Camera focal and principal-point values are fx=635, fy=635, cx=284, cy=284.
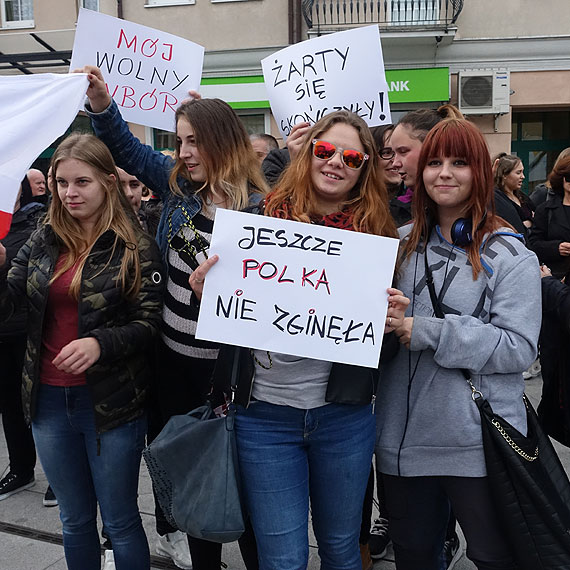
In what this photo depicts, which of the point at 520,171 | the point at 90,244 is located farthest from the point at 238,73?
the point at 90,244

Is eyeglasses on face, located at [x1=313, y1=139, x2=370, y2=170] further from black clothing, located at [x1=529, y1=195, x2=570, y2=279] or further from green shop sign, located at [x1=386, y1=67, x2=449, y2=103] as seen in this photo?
green shop sign, located at [x1=386, y1=67, x2=449, y2=103]

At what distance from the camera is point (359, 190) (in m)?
2.16

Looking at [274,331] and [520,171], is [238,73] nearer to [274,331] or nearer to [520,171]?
[520,171]

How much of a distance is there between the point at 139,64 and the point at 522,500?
2.56m

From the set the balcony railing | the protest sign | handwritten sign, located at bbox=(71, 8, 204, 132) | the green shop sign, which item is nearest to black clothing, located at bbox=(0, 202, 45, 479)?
handwritten sign, located at bbox=(71, 8, 204, 132)

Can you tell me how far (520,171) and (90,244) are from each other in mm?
5165

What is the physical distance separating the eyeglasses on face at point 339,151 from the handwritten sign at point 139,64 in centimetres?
126

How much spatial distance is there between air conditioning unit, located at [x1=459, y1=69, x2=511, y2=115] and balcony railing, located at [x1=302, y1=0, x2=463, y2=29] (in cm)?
118

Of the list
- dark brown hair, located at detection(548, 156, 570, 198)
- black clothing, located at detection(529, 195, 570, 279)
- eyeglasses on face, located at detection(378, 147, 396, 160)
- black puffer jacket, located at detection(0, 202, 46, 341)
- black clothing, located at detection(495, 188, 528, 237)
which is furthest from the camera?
black clothing, located at detection(529, 195, 570, 279)

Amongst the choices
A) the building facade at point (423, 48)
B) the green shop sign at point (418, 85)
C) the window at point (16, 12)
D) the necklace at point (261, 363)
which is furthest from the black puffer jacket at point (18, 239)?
the window at point (16, 12)

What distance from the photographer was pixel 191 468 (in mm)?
2064

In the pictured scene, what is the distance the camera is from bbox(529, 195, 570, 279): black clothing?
4965 mm

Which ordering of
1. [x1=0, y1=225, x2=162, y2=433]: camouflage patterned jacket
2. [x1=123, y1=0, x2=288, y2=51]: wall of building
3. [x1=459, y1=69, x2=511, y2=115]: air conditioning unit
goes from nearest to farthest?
[x1=0, y1=225, x2=162, y2=433]: camouflage patterned jacket, [x1=459, y1=69, x2=511, y2=115]: air conditioning unit, [x1=123, y1=0, x2=288, y2=51]: wall of building

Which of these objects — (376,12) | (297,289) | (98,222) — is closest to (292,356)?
(297,289)
